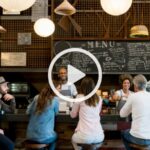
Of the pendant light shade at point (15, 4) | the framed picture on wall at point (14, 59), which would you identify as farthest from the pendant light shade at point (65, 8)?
the framed picture on wall at point (14, 59)

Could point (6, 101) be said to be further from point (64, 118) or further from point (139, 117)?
point (139, 117)

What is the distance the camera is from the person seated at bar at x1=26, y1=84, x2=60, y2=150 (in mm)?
3271

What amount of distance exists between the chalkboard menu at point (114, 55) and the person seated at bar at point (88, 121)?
269cm

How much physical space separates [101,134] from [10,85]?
3061mm

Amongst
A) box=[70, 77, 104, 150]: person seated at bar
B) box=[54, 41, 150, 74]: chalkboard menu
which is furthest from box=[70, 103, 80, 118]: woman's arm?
box=[54, 41, 150, 74]: chalkboard menu

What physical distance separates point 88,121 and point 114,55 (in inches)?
115

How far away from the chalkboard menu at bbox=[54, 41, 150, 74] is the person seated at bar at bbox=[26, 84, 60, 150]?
102 inches

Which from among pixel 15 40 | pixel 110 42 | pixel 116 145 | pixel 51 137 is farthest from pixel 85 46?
pixel 51 137

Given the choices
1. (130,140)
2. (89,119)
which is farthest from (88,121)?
(130,140)

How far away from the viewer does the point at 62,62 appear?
5.89 m

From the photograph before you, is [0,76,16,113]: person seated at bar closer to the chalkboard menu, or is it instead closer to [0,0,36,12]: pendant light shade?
[0,0,36,12]: pendant light shade

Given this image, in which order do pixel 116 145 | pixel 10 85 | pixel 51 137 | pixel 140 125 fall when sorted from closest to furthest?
pixel 140 125, pixel 51 137, pixel 116 145, pixel 10 85

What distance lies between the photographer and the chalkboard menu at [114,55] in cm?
587

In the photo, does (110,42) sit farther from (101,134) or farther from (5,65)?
(101,134)
